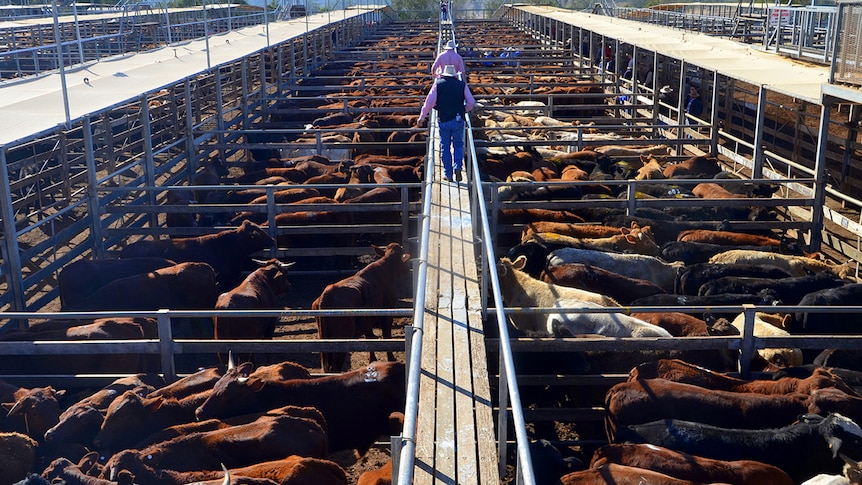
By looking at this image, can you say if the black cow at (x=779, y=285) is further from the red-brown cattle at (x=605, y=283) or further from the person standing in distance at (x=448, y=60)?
the person standing in distance at (x=448, y=60)

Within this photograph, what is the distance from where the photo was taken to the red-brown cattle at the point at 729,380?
Result: 7.08 m

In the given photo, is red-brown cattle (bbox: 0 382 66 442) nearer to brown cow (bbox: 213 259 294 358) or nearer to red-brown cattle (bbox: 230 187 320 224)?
brown cow (bbox: 213 259 294 358)

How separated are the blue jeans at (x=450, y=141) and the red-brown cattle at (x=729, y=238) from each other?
3.33 m

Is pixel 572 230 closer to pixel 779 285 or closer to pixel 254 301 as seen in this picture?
pixel 779 285

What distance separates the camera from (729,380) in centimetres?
729

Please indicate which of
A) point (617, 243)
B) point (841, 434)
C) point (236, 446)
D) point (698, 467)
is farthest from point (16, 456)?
point (617, 243)

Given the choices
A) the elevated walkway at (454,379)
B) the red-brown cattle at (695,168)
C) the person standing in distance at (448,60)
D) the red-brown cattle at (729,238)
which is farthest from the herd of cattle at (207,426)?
the red-brown cattle at (695,168)

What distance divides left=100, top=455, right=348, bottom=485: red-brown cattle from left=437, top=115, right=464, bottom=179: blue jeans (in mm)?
6388

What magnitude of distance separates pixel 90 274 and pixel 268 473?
5.58 meters

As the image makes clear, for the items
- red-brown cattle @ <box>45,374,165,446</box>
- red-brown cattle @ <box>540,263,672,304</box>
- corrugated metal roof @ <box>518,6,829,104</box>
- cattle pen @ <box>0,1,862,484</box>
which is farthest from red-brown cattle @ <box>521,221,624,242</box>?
red-brown cattle @ <box>45,374,165,446</box>

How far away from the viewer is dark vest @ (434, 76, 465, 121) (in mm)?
11289

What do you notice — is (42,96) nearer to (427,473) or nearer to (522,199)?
(522,199)

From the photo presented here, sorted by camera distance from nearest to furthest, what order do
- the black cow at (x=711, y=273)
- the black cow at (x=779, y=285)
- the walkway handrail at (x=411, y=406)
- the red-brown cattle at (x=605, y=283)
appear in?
the walkway handrail at (x=411, y=406)
the black cow at (x=779, y=285)
the red-brown cattle at (x=605, y=283)
the black cow at (x=711, y=273)

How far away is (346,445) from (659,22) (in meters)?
42.7
